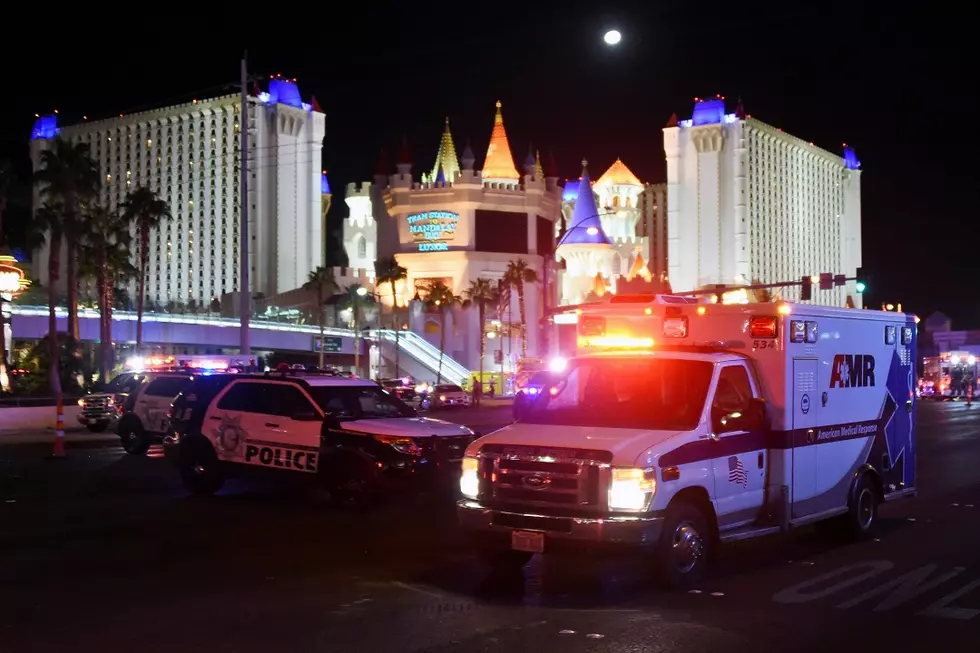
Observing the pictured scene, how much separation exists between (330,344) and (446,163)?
93.3 feet

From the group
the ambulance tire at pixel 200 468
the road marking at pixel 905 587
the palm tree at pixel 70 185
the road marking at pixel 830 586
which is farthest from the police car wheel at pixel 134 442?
the palm tree at pixel 70 185

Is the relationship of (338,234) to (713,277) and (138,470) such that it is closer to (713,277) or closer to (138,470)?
(713,277)

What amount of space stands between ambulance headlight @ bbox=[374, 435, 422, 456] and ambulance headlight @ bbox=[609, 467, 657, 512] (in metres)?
5.12

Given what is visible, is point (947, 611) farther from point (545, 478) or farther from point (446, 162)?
point (446, 162)

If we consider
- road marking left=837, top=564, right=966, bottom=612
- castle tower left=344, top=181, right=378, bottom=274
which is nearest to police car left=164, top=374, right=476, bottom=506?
road marking left=837, top=564, right=966, bottom=612

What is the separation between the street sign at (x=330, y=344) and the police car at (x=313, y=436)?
57.8 metres

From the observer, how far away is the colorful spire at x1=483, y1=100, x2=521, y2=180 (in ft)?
312

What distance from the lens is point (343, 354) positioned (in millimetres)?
75875

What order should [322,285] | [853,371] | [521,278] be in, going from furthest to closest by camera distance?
[521,278] → [322,285] → [853,371]

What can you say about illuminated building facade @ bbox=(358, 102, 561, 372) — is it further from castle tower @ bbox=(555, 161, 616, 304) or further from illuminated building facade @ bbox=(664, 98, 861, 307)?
illuminated building facade @ bbox=(664, 98, 861, 307)

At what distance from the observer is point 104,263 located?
55.9 metres

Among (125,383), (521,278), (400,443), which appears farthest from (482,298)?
(400,443)

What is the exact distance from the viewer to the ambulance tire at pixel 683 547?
841cm

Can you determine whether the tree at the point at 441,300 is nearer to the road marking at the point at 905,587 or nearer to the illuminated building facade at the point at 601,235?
the illuminated building facade at the point at 601,235
